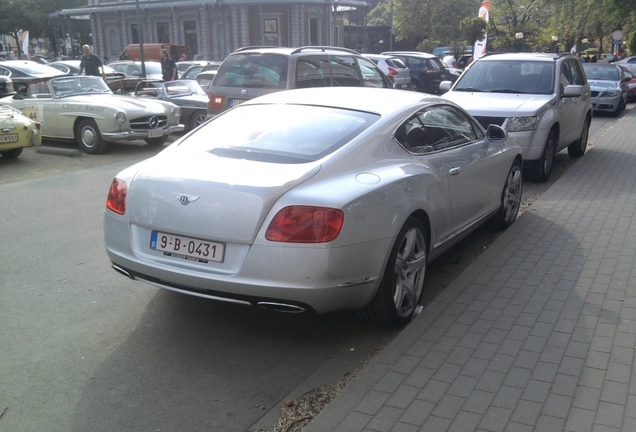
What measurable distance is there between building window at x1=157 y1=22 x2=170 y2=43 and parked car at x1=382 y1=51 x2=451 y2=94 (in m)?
33.3

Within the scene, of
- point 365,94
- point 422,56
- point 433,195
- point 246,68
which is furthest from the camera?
point 422,56

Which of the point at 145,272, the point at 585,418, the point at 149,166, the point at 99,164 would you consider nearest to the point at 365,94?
the point at 149,166

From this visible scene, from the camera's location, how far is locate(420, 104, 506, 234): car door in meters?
5.64

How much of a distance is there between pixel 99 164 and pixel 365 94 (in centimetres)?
779

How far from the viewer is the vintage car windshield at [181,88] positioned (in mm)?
16438

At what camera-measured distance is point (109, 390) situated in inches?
154

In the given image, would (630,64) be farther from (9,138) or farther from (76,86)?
(9,138)

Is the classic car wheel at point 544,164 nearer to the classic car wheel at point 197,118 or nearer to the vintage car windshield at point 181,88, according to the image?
the classic car wheel at point 197,118

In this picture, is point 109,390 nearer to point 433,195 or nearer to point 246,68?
point 433,195

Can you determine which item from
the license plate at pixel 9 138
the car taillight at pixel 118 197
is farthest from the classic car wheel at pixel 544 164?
the license plate at pixel 9 138

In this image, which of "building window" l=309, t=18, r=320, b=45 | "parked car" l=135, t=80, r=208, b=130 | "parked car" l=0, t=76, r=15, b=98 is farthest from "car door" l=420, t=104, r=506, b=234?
"building window" l=309, t=18, r=320, b=45

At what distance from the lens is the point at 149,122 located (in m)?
13.4

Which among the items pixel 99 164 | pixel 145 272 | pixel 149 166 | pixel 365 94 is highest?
pixel 365 94

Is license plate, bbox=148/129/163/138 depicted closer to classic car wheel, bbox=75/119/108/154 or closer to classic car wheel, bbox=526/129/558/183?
classic car wheel, bbox=75/119/108/154
